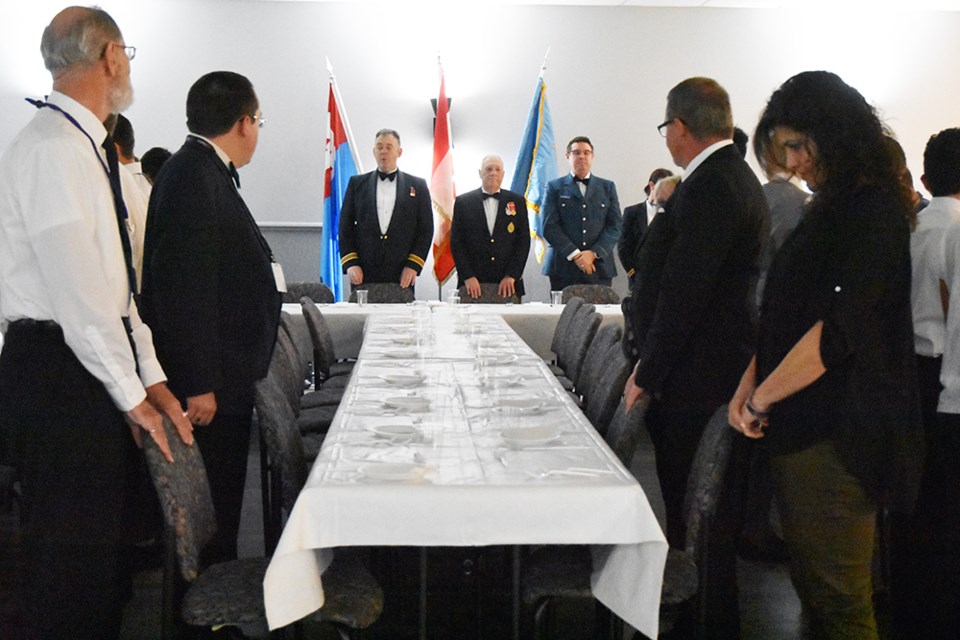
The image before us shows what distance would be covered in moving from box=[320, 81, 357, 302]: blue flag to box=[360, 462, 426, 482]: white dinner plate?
6077 millimetres

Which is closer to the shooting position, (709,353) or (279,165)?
(709,353)

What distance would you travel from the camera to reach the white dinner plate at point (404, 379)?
3125mm

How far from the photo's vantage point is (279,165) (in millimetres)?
8680

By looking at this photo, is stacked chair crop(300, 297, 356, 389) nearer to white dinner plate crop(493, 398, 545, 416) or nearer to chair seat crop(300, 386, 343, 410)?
chair seat crop(300, 386, 343, 410)

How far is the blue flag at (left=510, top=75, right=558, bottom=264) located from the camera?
837 cm

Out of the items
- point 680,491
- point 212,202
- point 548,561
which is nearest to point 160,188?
point 212,202

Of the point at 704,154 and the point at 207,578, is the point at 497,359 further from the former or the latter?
the point at 207,578

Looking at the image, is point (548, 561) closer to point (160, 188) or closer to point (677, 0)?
point (160, 188)

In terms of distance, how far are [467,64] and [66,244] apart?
6973mm

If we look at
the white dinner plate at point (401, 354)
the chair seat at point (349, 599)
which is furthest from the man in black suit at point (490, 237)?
the chair seat at point (349, 599)

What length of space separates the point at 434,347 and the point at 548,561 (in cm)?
180

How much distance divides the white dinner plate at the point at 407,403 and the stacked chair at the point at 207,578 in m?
0.51

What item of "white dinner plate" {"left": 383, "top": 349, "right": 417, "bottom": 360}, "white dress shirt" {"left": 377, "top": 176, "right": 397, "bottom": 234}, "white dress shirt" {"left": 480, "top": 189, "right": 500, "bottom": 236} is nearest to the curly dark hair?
"white dinner plate" {"left": 383, "top": 349, "right": 417, "bottom": 360}

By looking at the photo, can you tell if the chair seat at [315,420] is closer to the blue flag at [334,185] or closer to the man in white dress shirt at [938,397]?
the man in white dress shirt at [938,397]
